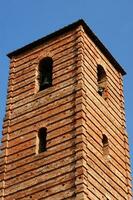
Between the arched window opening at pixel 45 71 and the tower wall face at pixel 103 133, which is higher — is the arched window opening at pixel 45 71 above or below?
above

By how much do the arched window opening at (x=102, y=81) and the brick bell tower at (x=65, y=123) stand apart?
1.6 inches

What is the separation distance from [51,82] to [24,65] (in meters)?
2.07

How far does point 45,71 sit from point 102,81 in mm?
2357

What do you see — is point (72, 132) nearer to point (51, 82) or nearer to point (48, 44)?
point (51, 82)

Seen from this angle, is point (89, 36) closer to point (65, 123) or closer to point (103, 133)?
point (103, 133)

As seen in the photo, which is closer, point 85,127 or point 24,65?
point 85,127

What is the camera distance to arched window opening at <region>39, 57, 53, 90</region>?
24.9 metres

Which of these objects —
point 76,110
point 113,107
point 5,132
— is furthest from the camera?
point 113,107

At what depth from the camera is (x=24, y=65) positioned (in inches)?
1026

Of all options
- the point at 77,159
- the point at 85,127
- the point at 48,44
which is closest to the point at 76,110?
the point at 85,127

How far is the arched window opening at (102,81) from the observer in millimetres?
25298

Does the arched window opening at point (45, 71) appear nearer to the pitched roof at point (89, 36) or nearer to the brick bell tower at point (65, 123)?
the brick bell tower at point (65, 123)

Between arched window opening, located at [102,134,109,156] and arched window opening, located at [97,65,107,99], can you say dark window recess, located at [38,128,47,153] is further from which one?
arched window opening, located at [97,65,107,99]

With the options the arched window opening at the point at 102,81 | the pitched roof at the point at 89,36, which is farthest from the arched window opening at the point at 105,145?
the pitched roof at the point at 89,36
